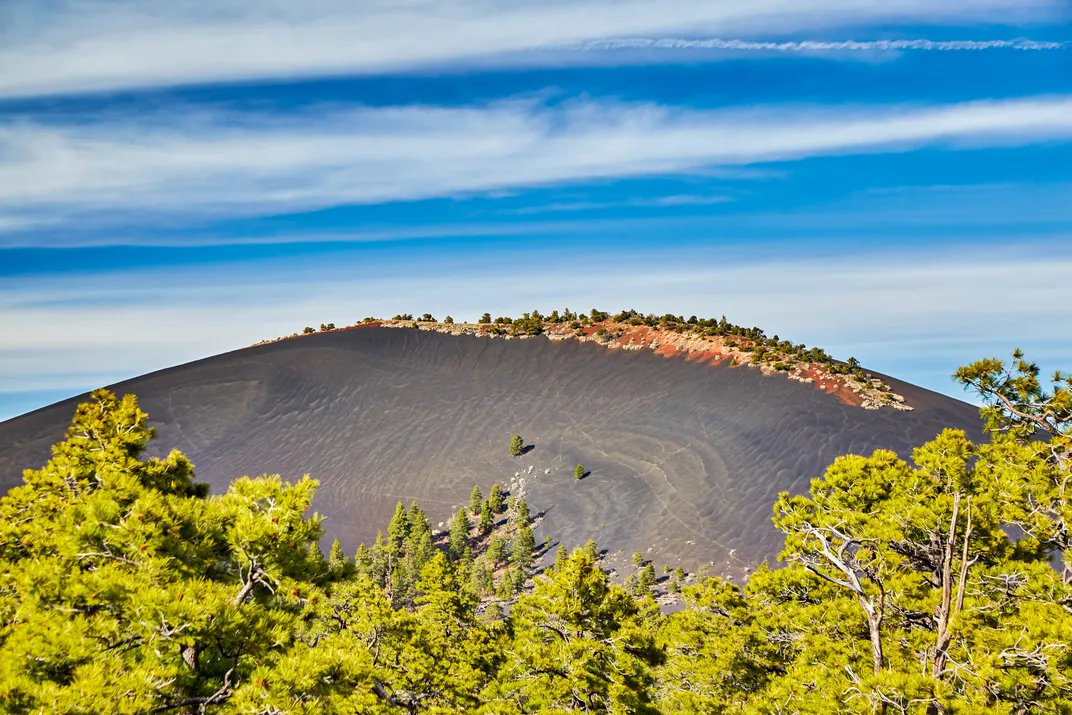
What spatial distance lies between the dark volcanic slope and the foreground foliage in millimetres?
37224

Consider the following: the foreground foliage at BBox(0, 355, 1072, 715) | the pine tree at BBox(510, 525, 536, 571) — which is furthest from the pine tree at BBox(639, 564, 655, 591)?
the foreground foliage at BBox(0, 355, 1072, 715)

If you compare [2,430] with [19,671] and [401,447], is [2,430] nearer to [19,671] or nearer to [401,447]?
[401,447]

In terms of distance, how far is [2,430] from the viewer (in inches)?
3506

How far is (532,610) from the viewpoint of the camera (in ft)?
58.1

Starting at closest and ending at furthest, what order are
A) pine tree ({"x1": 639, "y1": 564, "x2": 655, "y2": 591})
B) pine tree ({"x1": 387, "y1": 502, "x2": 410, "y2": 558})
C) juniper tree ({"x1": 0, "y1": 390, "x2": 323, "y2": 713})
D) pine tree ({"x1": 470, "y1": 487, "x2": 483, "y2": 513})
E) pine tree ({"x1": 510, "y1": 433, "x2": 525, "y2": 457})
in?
juniper tree ({"x1": 0, "y1": 390, "x2": 323, "y2": 713})
pine tree ({"x1": 639, "y1": 564, "x2": 655, "y2": 591})
pine tree ({"x1": 387, "y1": 502, "x2": 410, "y2": 558})
pine tree ({"x1": 470, "y1": 487, "x2": 483, "y2": 513})
pine tree ({"x1": 510, "y1": 433, "x2": 525, "y2": 457})

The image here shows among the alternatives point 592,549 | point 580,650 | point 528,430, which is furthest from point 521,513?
point 580,650

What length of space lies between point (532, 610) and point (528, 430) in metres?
63.4

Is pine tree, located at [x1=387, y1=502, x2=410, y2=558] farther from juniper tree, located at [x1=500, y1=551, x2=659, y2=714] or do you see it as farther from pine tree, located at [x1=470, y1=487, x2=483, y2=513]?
juniper tree, located at [x1=500, y1=551, x2=659, y2=714]

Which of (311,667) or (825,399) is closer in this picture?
(311,667)

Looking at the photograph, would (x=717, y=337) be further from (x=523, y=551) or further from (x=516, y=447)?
(x=523, y=551)

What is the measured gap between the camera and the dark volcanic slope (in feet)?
208

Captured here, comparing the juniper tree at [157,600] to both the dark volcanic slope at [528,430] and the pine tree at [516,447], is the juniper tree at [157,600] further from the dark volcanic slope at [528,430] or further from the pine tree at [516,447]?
the pine tree at [516,447]

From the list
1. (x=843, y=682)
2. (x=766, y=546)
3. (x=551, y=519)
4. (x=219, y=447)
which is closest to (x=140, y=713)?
(x=843, y=682)

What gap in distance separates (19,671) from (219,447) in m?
83.0
